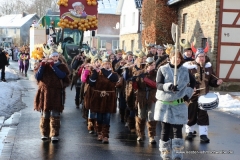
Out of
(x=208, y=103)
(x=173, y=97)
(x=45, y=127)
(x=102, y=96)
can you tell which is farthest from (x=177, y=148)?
(x=45, y=127)

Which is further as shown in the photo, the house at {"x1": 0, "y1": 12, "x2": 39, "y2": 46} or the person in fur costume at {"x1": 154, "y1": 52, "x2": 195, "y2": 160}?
the house at {"x1": 0, "y1": 12, "x2": 39, "y2": 46}

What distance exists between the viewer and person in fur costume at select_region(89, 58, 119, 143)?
774 centimetres

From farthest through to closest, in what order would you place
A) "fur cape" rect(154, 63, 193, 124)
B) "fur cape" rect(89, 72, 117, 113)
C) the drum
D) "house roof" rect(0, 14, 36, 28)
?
1. "house roof" rect(0, 14, 36, 28)
2. "fur cape" rect(89, 72, 117, 113)
3. the drum
4. "fur cape" rect(154, 63, 193, 124)

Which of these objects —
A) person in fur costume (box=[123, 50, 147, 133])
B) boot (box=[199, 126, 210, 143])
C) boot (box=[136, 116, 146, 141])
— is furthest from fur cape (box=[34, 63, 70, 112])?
boot (box=[199, 126, 210, 143])

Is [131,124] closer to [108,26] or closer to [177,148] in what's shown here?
[177,148]

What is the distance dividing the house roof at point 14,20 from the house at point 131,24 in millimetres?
52425

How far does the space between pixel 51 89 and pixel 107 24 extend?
40.5 metres

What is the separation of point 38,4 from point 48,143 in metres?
83.2

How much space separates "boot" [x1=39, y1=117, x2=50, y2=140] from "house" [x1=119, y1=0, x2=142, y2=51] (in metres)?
23.9

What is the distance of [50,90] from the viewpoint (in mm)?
7559

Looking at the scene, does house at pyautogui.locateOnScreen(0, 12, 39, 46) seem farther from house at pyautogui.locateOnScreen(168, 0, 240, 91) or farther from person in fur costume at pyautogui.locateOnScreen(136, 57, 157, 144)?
person in fur costume at pyautogui.locateOnScreen(136, 57, 157, 144)

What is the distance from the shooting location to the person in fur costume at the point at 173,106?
6219mm

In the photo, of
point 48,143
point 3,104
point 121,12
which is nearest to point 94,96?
point 48,143

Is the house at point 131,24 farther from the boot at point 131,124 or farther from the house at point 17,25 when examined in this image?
the house at point 17,25
